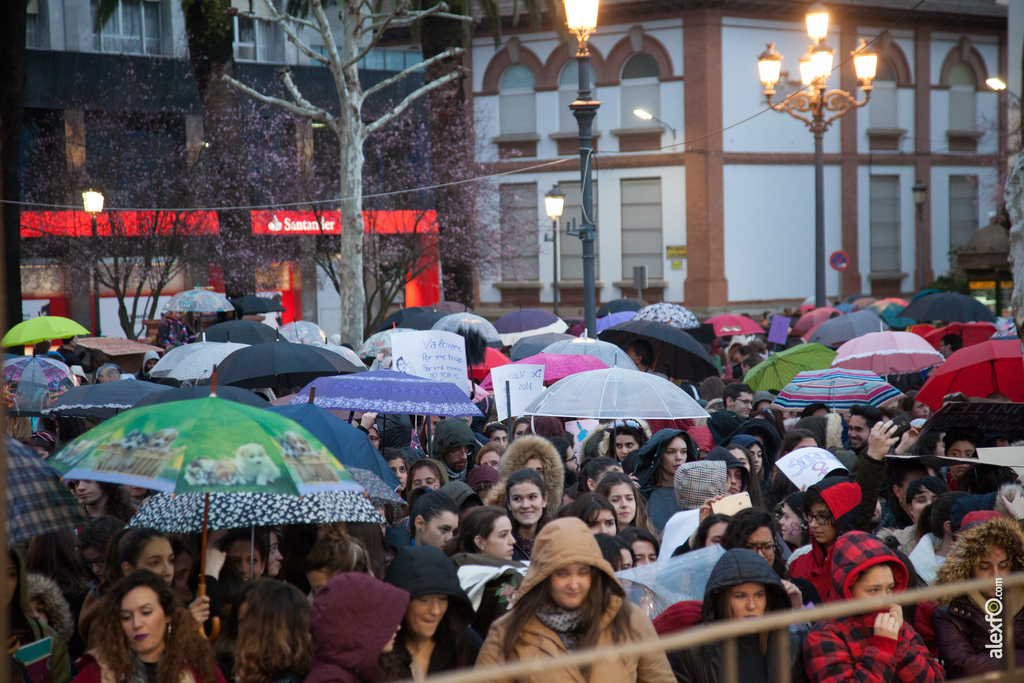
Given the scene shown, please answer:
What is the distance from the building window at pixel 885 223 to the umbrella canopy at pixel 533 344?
2855cm

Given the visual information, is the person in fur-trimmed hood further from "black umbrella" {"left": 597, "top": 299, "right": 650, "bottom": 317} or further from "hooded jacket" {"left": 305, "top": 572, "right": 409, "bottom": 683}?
"black umbrella" {"left": 597, "top": 299, "right": 650, "bottom": 317}

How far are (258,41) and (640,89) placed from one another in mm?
13979

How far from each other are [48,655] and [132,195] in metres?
28.8

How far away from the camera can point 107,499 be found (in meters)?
6.76

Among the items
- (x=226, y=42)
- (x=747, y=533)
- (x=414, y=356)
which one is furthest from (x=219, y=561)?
(x=226, y=42)

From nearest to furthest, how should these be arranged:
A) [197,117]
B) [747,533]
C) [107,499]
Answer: [747,533]
[107,499]
[197,117]

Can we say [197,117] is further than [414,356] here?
Yes

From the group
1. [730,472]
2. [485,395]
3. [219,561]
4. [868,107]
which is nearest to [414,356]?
[485,395]

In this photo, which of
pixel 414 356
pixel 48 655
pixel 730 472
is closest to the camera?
pixel 48 655

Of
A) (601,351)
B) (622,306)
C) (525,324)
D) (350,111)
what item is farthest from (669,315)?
(350,111)

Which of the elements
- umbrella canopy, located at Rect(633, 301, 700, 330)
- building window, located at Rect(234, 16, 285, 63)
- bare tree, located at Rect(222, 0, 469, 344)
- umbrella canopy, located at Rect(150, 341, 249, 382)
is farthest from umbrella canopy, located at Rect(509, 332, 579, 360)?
building window, located at Rect(234, 16, 285, 63)

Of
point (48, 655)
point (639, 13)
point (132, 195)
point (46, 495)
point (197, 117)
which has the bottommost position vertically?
point (48, 655)

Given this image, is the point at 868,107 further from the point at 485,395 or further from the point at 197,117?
the point at 485,395

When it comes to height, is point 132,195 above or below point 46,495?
above
